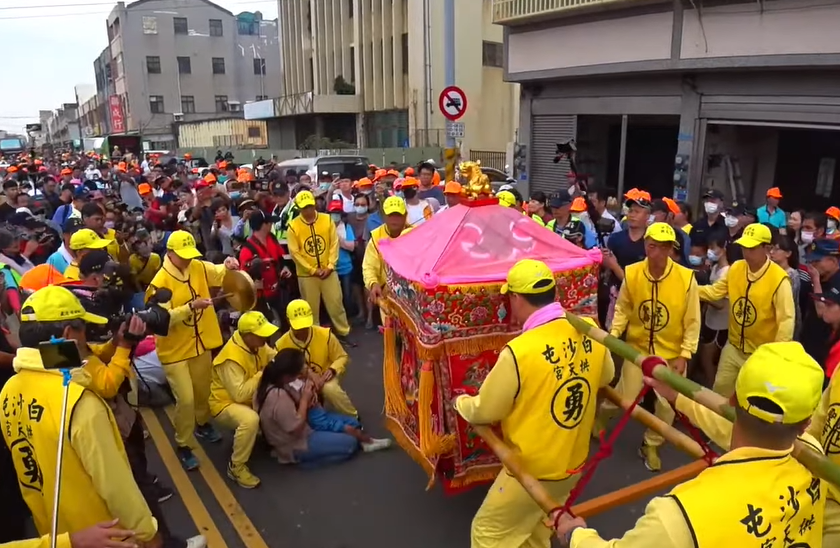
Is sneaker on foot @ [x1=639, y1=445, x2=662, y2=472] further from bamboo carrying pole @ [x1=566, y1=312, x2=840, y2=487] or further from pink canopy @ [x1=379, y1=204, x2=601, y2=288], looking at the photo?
bamboo carrying pole @ [x1=566, y1=312, x2=840, y2=487]

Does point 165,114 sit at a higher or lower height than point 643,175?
higher

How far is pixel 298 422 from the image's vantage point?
16.9 ft

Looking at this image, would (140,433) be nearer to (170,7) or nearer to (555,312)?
(555,312)

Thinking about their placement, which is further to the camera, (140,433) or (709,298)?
(709,298)

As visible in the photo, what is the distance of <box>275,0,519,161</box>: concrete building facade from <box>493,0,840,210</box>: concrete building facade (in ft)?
28.9

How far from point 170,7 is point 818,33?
175ft

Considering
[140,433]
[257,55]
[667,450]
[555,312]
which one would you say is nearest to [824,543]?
[555,312]

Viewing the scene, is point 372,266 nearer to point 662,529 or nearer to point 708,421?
point 708,421

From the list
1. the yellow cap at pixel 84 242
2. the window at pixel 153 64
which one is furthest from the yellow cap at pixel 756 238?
the window at pixel 153 64

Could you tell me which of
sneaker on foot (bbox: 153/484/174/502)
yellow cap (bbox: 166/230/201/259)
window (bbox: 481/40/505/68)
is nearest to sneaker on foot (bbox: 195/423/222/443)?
sneaker on foot (bbox: 153/484/174/502)

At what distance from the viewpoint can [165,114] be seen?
5216cm

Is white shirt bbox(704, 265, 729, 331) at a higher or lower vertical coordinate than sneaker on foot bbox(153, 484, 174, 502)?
higher

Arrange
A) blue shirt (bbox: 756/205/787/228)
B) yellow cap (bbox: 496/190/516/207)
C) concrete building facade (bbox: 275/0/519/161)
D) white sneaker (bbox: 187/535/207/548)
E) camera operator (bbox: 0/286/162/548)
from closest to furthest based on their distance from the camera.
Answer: camera operator (bbox: 0/286/162/548)
white sneaker (bbox: 187/535/207/548)
yellow cap (bbox: 496/190/516/207)
blue shirt (bbox: 756/205/787/228)
concrete building facade (bbox: 275/0/519/161)

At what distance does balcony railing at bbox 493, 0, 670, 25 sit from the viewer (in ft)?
42.1
